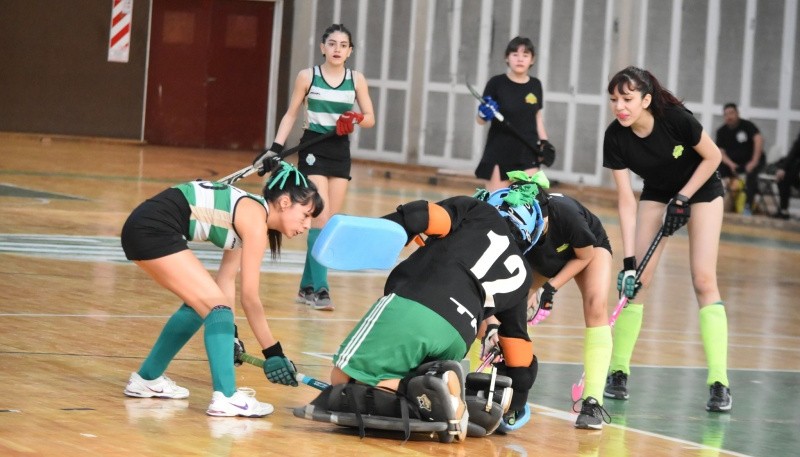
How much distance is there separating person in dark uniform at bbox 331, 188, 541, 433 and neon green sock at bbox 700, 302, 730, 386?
1.64m

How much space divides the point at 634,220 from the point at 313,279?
2787 millimetres

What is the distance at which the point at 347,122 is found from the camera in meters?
9.73

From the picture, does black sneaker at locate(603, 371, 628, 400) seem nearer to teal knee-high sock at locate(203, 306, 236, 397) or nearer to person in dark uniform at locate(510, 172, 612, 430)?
person in dark uniform at locate(510, 172, 612, 430)

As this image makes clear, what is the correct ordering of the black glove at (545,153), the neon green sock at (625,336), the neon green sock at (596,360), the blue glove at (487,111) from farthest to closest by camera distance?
the black glove at (545,153) → the blue glove at (487,111) → the neon green sock at (625,336) → the neon green sock at (596,360)

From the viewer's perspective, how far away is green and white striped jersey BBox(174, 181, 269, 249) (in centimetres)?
611

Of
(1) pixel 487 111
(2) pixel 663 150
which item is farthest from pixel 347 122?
(2) pixel 663 150

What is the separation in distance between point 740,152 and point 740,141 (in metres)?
0.15

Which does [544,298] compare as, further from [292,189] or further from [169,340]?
[169,340]

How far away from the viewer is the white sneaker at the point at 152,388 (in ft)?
20.2

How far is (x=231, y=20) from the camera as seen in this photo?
2738 centimetres

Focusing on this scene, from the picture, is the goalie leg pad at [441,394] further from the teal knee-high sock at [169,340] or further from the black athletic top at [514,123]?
the black athletic top at [514,123]

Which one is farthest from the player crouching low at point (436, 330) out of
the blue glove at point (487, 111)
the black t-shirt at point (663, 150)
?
the blue glove at point (487, 111)

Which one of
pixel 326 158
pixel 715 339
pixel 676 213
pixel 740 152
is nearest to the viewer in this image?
pixel 676 213

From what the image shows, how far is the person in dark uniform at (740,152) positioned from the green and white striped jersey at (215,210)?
14261 mm
